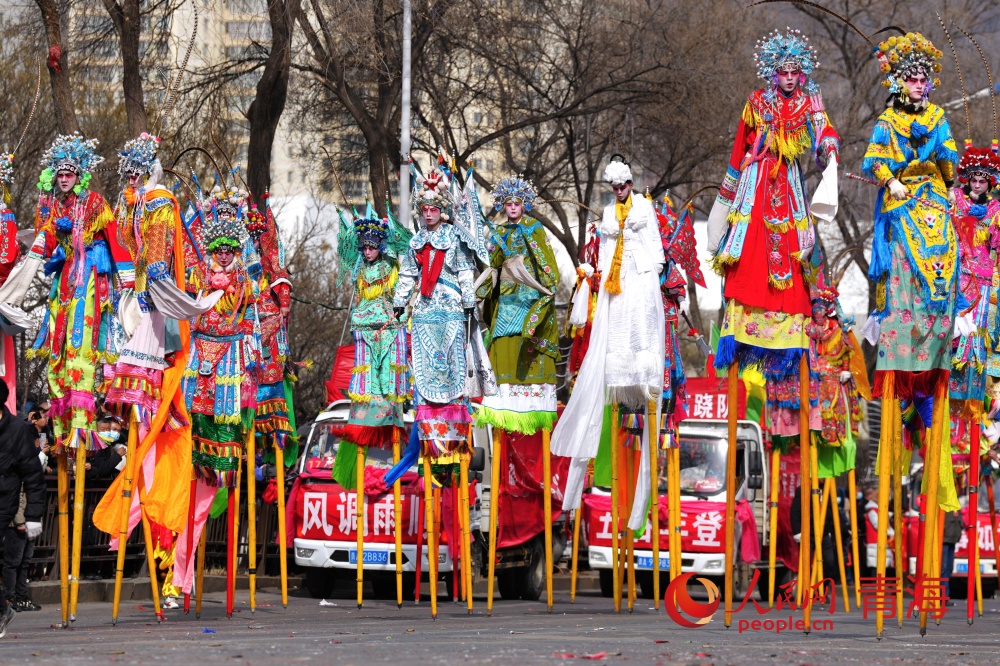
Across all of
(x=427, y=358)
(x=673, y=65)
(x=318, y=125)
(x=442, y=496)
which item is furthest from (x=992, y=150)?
(x=318, y=125)

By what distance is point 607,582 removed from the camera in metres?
19.7

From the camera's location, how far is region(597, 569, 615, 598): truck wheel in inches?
768

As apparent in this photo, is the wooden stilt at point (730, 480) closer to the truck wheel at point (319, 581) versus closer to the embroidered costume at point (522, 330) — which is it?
the embroidered costume at point (522, 330)

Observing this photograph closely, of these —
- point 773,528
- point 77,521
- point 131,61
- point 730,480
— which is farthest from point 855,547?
point 131,61

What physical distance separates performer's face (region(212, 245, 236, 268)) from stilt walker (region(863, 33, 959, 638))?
538cm

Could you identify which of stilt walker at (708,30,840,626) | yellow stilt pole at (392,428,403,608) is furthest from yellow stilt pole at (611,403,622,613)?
stilt walker at (708,30,840,626)

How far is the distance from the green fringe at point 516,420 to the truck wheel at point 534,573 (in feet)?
11.1

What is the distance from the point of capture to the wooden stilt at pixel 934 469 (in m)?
10.2

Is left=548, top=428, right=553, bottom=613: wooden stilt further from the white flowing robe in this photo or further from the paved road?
the white flowing robe

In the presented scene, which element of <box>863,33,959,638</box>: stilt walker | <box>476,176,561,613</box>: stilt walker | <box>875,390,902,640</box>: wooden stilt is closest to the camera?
<box>875,390,902,640</box>: wooden stilt

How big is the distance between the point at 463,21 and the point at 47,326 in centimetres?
1339

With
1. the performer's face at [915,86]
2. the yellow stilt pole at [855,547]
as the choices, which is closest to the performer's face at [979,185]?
the performer's face at [915,86]

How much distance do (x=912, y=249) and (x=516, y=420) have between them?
16.3 feet

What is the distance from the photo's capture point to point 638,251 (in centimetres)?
1327
